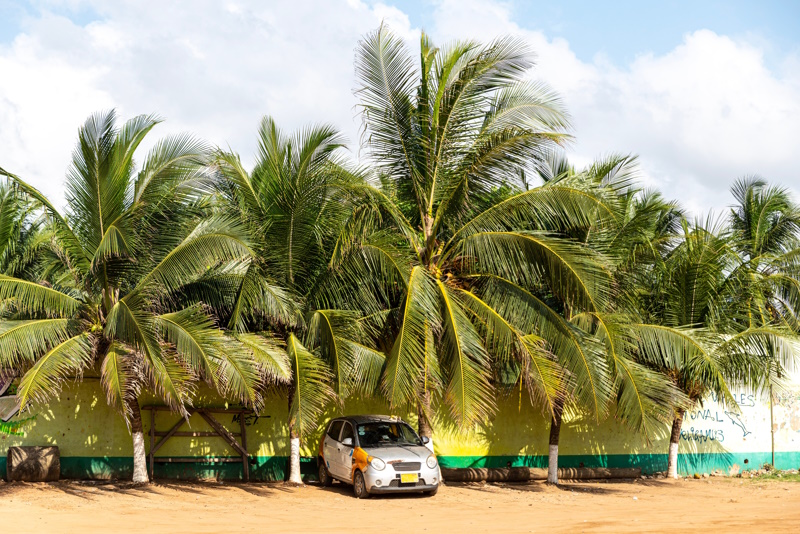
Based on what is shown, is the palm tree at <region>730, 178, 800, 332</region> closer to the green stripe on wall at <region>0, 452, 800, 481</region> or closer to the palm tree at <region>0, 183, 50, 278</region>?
the green stripe on wall at <region>0, 452, 800, 481</region>

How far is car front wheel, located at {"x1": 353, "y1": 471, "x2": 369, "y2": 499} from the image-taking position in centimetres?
1506

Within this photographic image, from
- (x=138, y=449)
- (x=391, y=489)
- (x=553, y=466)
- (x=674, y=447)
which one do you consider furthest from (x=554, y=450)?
(x=138, y=449)

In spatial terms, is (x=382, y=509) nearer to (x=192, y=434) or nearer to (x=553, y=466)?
(x=192, y=434)

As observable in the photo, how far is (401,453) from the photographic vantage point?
49.7 feet

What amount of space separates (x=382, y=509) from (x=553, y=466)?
5900 mm

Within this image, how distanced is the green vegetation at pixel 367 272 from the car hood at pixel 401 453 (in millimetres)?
904

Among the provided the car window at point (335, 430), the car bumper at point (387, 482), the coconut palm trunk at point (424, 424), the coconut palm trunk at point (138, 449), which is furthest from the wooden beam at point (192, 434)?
the coconut palm trunk at point (424, 424)

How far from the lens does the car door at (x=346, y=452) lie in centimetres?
1561

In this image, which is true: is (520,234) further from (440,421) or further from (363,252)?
(440,421)

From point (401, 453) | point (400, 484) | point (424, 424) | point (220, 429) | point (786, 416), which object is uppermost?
point (786, 416)

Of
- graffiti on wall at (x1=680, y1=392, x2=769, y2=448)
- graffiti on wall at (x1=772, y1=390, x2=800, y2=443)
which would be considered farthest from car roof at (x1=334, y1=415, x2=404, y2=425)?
graffiti on wall at (x1=772, y1=390, x2=800, y2=443)

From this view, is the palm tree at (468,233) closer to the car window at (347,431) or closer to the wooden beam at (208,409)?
the car window at (347,431)

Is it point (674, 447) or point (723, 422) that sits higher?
point (723, 422)

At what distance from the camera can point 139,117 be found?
14508 millimetres
